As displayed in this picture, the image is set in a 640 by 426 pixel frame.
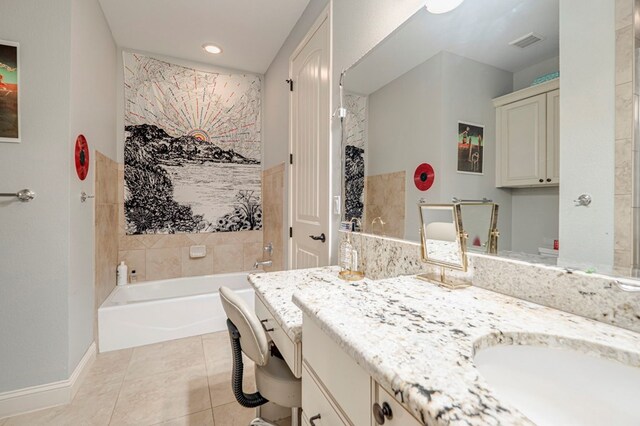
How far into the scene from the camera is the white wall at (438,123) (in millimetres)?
912

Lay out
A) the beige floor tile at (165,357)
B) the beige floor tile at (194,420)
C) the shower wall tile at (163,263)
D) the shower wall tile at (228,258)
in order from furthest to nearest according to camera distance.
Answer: the shower wall tile at (228,258) < the shower wall tile at (163,263) < the beige floor tile at (165,357) < the beige floor tile at (194,420)

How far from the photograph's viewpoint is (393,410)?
1.44 feet

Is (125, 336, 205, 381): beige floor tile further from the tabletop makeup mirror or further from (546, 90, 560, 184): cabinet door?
(546, 90, 560, 184): cabinet door

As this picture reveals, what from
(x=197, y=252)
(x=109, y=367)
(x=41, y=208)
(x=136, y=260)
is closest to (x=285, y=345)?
(x=41, y=208)

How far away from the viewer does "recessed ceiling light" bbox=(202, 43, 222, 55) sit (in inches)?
112

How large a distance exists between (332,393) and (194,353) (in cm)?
210

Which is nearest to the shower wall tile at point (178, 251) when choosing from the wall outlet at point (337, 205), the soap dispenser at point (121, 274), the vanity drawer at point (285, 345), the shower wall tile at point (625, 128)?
the soap dispenser at point (121, 274)

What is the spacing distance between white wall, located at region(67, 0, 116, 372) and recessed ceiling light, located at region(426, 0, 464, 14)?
6.74 ft

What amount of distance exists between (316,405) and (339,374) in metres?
0.19

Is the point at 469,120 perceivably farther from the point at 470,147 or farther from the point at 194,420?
the point at 194,420

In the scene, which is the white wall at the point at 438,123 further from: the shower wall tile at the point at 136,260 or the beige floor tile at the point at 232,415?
the shower wall tile at the point at 136,260

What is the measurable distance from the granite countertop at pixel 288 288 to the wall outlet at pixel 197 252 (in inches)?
86.6

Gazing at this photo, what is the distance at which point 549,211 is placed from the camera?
0.76 metres

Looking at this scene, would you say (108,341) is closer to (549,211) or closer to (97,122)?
(97,122)
